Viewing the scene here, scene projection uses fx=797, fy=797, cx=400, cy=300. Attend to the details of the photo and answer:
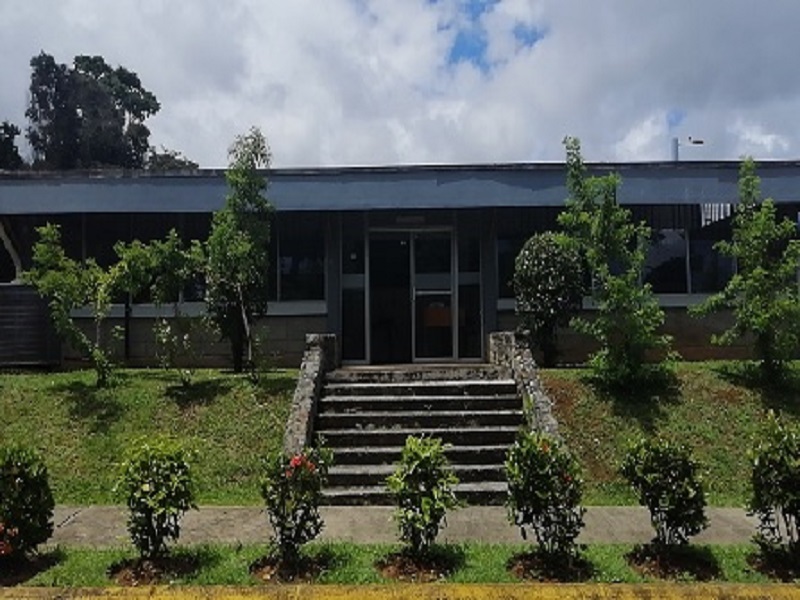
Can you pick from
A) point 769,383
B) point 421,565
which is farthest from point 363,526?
point 769,383

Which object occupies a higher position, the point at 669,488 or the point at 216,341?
the point at 216,341

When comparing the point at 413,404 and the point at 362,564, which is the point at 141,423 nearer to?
the point at 413,404

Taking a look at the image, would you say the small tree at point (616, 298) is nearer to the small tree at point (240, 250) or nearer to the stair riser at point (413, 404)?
the stair riser at point (413, 404)

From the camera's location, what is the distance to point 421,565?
630 centimetres

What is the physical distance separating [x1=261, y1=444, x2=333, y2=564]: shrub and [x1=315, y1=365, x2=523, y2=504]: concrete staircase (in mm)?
2464

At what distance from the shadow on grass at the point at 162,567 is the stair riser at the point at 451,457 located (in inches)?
126

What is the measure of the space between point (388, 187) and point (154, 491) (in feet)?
35.5

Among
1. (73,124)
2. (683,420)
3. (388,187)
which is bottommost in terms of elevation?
(683,420)

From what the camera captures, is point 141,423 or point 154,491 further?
point 141,423

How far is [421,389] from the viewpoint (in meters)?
11.3

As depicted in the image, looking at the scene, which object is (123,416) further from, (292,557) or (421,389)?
(292,557)

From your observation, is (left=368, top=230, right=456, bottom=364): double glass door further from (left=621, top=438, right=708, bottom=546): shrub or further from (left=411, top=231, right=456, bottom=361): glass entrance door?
(left=621, top=438, right=708, bottom=546): shrub

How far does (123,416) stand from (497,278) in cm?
872

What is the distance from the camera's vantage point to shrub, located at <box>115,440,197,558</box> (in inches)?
245
